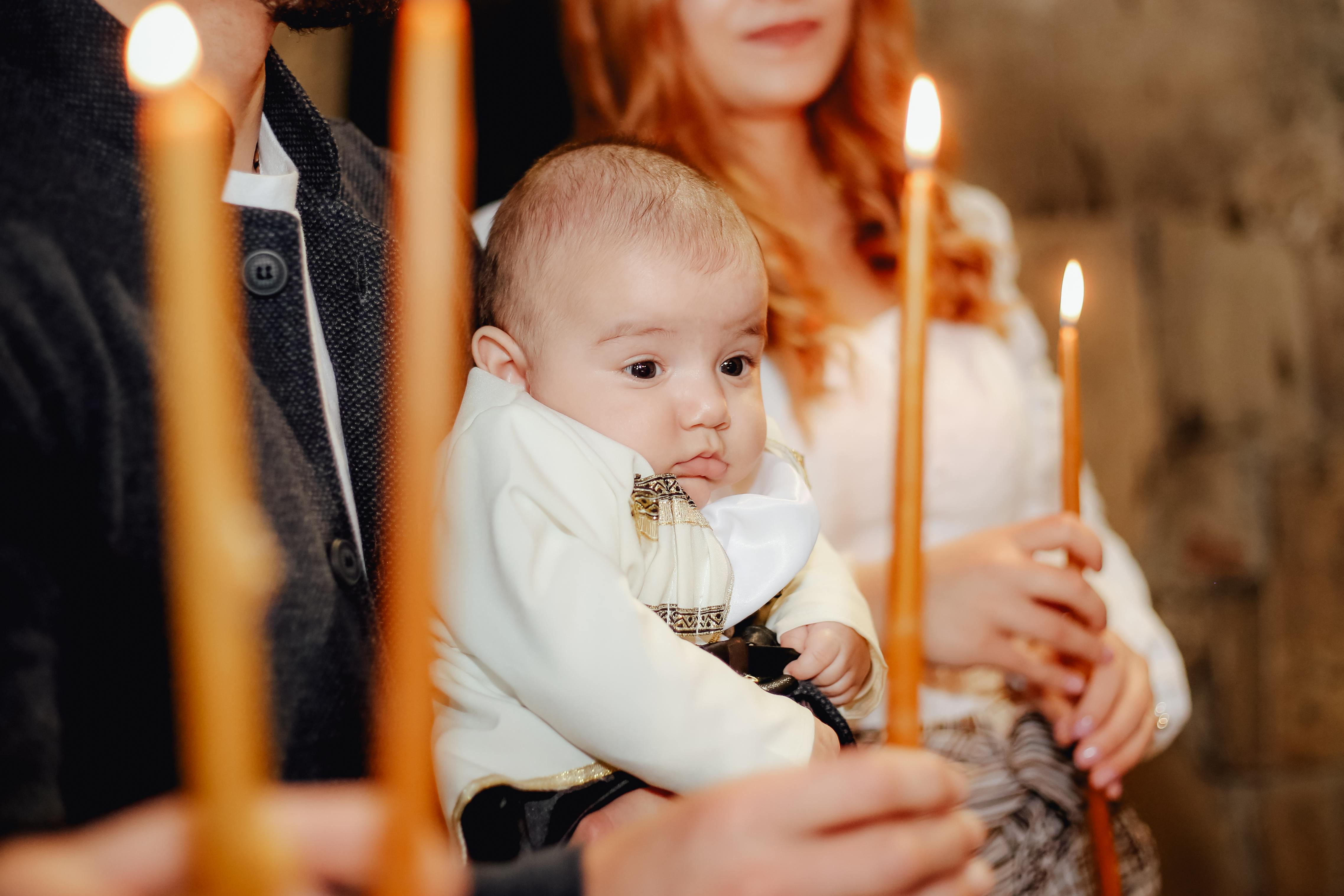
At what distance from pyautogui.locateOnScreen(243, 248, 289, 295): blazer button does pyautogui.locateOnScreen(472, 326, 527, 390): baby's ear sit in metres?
0.13

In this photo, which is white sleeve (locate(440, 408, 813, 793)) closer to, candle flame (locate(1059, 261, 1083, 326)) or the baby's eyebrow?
the baby's eyebrow

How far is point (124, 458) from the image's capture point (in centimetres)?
40

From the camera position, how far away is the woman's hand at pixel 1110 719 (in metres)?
0.72

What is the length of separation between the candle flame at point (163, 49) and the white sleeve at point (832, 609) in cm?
46

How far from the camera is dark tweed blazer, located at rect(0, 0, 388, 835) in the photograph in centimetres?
36

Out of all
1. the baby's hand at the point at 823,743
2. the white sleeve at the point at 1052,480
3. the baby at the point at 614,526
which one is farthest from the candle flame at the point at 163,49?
the white sleeve at the point at 1052,480

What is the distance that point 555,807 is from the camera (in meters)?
0.50

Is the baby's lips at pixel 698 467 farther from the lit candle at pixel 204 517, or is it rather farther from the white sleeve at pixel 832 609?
the lit candle at pixel 204 517

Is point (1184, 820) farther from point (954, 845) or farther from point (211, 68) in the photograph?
point (211, 68)

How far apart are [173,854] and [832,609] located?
0.40 meters

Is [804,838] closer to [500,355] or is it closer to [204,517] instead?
[204,517]

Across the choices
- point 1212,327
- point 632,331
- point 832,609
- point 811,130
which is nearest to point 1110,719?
point 832,609

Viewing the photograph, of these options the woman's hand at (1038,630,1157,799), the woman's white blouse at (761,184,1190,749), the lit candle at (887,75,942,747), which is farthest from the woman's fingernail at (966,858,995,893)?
the woman's white blouse at (761,184,1190,749)

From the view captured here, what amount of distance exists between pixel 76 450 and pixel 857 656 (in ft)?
1.46
